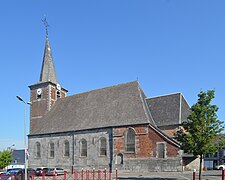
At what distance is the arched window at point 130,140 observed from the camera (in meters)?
35.3

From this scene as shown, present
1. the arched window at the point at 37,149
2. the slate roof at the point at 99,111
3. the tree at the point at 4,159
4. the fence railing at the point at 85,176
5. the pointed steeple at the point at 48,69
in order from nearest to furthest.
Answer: the fence railing at the point at 85,176 → the slate roof at the point at 99,111 → the arched window at the point at 37,149 → the pointed steeple at the point at 48,69 → the tree at the point at 4,159

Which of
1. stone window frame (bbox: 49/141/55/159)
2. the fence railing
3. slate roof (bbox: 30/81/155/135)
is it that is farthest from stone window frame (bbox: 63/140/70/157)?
the fence railing

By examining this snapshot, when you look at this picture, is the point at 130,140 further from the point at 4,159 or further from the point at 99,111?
the point at 4,159

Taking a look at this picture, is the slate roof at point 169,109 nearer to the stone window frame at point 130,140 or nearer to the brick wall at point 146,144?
the brick wall at point 146,144

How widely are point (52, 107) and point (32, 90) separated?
16.9 ft

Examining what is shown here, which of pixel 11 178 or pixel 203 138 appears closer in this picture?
pixel 11 178

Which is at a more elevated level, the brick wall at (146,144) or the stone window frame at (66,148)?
the brick wall at (146,144)

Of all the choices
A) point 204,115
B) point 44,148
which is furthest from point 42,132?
point 204,115

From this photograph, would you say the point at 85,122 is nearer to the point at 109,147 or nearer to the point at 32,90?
the point at 109,147

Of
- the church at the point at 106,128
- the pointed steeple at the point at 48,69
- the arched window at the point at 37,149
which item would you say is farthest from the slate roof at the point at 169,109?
the arched window at the point at 37,149

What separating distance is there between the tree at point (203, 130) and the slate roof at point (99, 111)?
1281cm

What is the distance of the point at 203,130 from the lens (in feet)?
70.0

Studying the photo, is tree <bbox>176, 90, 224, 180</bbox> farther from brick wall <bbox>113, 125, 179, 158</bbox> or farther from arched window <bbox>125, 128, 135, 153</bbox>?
arched window <bbox>125, 128, 135, 153</bbox>

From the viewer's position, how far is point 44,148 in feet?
143
